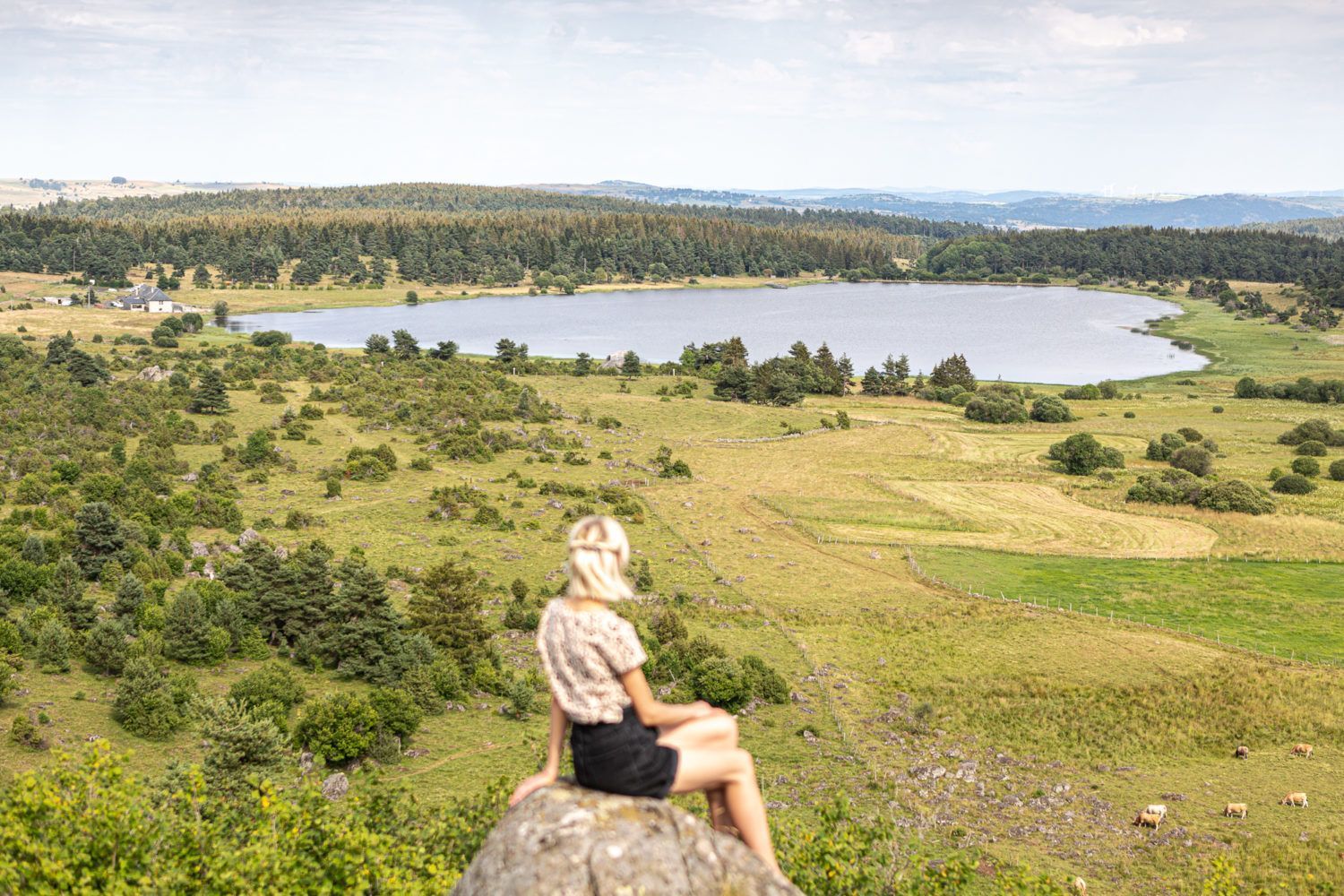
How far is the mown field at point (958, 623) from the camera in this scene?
2977cm

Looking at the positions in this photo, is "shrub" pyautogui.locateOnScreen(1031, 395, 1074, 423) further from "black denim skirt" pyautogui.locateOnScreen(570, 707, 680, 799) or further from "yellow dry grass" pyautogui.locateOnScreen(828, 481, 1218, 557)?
"black denim skirt" pyautogui.locateOnScreen(570, 707, 680, 799)

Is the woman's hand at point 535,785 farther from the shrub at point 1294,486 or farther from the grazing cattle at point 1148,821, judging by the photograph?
the shrub at point 1294,486

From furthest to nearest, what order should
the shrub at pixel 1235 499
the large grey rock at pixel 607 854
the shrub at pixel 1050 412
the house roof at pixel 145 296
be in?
the house roof at pixel 145 296
the shrub at pixel 1050 412
the shrub at pixel 1235 499
the large grey rock at pixel 607 854

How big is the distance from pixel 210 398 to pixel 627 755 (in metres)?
83.1

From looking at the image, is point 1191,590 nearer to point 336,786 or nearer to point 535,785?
point 336,786

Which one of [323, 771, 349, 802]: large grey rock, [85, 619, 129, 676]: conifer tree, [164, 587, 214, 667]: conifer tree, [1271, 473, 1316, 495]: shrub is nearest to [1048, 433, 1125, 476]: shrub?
[1271, 473, 1316, 495]: shrub

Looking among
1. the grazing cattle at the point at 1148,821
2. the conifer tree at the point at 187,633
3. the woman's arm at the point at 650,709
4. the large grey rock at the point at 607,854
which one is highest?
the woman's arm at the point at 650,709

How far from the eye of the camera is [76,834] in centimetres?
1322

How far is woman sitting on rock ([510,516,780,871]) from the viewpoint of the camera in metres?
8.18

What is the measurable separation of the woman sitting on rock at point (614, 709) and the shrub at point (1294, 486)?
7726cm

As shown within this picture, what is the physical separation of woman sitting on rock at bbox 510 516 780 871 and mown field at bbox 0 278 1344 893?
17.8m

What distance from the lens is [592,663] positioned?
8.19 metres

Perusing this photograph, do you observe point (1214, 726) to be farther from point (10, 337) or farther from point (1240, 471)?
point (10, 337)

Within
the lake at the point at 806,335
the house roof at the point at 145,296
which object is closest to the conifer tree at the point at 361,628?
the lake at the point at 806,335
